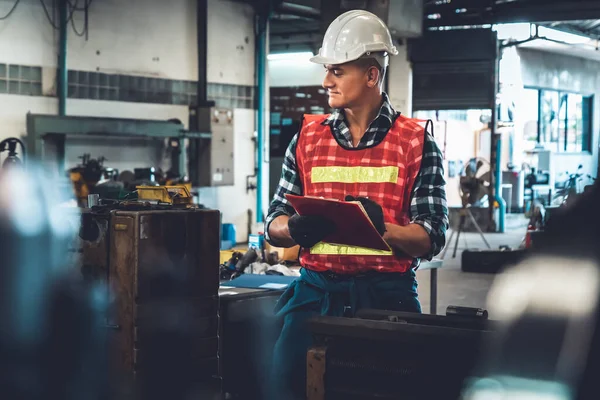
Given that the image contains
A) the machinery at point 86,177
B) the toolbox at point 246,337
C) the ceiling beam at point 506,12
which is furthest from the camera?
the ceiling beam at point 506,12

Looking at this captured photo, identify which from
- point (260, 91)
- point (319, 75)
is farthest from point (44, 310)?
point (319, 75)

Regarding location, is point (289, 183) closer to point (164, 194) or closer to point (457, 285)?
point (164, 194)

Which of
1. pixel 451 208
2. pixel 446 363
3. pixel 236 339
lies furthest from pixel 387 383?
pixel 451 208

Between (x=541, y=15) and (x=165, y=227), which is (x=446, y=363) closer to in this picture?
(x=165, y=227)

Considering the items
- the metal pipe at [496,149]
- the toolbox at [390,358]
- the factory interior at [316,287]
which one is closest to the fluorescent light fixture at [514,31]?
the metal pipe at [496,149]

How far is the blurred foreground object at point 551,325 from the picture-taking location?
1.13 m

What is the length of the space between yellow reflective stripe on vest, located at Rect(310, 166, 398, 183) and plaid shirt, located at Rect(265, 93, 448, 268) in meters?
0.08

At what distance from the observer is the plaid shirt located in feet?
7.61

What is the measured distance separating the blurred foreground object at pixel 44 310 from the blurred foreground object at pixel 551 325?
1.57 m

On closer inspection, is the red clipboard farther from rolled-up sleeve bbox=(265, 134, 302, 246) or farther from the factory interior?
rolled-up sleeve bbox=(265, 134, 302, 246)

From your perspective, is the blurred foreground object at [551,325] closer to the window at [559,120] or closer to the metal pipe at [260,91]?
the metal pipe at [260,91]

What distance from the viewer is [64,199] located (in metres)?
7.29

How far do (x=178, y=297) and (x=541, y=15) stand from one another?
8.37 metres

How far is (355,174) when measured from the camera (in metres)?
2.38
